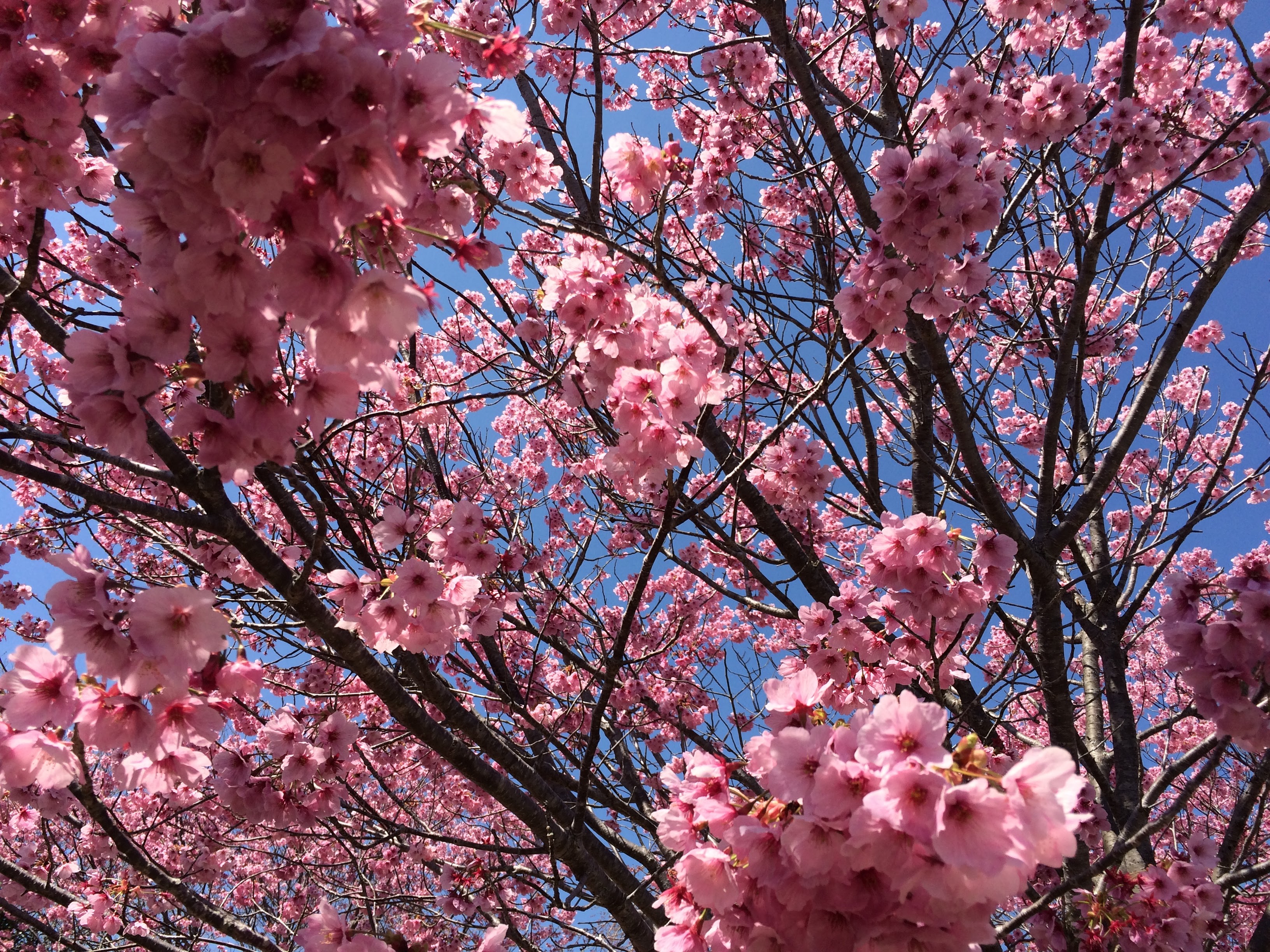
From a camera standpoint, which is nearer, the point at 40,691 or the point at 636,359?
the point at 40,691

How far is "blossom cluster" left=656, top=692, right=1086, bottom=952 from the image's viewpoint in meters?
1.26

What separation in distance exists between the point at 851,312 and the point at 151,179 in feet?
7.85

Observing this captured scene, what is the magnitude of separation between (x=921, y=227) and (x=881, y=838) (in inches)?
82.1

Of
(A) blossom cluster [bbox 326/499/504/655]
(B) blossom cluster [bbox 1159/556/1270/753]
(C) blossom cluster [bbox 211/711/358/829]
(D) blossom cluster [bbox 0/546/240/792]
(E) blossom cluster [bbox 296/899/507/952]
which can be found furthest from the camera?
(C) blossom cluster [bbox 211/711/358/829]

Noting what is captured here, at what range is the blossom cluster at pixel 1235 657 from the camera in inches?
86.0

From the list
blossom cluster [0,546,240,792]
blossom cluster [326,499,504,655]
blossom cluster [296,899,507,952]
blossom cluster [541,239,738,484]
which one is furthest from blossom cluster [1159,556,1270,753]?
blossom cluster [0,546,240,792]

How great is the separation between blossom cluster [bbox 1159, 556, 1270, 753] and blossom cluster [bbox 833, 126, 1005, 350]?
4.66ft

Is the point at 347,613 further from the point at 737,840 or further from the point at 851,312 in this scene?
the point at 851,312

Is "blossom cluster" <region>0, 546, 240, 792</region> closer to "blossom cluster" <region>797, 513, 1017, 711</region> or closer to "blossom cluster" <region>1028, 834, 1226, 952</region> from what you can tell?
"blossom cluster" <region>797, 513, 1017, 711</region>

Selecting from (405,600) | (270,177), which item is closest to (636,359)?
(405,600)

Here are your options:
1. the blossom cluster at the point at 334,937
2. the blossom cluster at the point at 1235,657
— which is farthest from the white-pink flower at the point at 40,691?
the blossom cluster at the point at 1235,657

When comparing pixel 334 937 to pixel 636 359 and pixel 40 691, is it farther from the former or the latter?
pixel 636 359

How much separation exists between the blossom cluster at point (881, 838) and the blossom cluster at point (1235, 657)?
1.26m

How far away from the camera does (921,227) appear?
8.36ft
